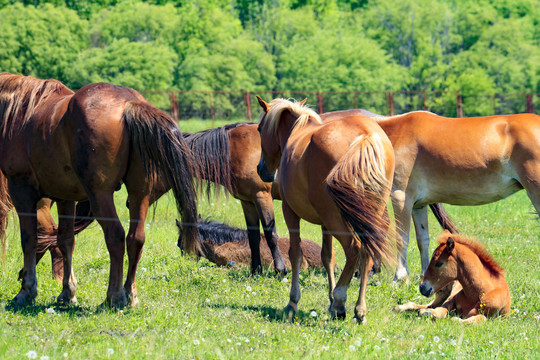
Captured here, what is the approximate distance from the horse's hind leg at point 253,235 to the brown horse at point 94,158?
8.54 feet

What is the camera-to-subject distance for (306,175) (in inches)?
214

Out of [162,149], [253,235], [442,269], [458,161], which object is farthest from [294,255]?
[253,235]

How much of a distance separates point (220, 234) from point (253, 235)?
2.75ft

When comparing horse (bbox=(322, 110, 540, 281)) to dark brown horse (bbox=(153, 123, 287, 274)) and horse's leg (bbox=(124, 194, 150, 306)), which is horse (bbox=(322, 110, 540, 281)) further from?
horse's leg (bbox=(124, 194, 150, 306))

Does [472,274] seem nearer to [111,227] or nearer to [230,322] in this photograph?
[230,322]

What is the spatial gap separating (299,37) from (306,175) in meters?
55.7

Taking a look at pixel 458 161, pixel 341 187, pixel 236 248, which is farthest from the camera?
Answer: pixel 236 248

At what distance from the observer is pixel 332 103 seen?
38031mm

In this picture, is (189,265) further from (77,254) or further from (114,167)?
(114,167)

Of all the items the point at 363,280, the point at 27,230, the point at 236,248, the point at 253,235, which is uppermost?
the point at 27,230

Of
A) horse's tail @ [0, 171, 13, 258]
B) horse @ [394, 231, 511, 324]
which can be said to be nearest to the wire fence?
horse's tail @ [0, 171, 13, 258]

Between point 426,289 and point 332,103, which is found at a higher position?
point 426,289

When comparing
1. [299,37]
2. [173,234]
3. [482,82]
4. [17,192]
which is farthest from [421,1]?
[17,192]

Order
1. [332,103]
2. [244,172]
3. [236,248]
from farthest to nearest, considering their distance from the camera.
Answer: [332,103], [236,248], [244,172]
